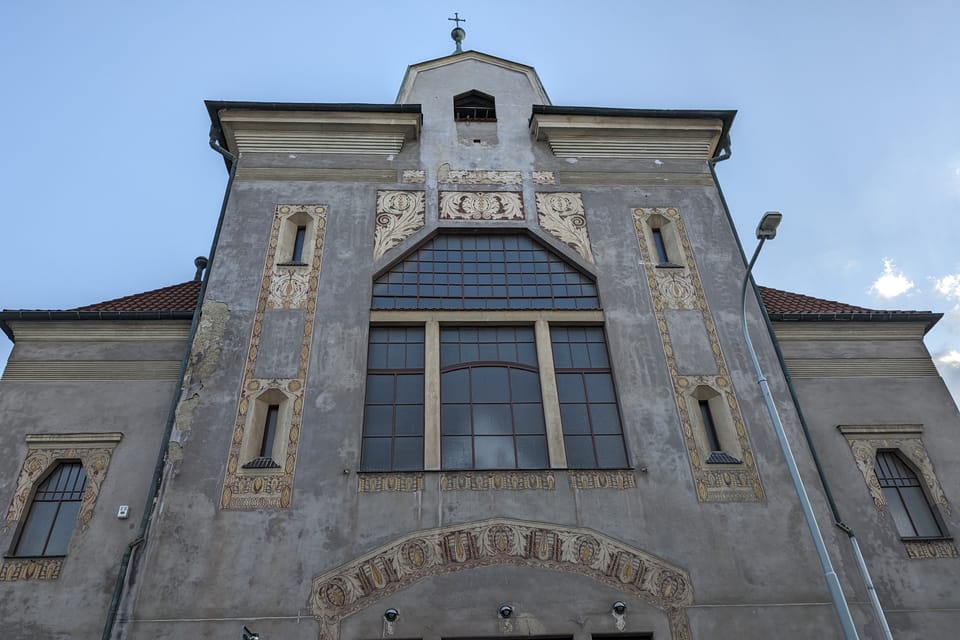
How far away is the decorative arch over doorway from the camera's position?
10.4m

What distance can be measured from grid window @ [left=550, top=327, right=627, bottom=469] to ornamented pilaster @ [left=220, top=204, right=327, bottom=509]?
4606 millimetres

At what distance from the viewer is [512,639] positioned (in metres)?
10.2

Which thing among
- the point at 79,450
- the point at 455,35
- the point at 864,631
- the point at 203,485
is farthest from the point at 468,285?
the point at 455,35

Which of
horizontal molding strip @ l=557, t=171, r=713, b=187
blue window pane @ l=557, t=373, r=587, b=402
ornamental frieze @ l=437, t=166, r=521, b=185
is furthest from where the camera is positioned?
horizontal molding strip @ l=557, t=171, r=713, b=187

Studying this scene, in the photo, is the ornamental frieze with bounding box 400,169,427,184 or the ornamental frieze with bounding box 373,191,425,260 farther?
the ornamental frieze with bounding box 400,169,427,184

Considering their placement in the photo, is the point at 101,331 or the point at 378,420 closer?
the point at 378,420

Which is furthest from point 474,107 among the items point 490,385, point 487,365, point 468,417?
point 468,417

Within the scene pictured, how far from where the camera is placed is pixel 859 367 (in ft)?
47.5

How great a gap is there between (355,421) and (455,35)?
15.1m

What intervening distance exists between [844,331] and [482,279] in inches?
299

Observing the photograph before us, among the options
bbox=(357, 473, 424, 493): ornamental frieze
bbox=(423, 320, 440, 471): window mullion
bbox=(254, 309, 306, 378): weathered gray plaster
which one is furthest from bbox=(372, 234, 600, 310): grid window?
bbox=(357, 473, 424, 493): ornamental frieze

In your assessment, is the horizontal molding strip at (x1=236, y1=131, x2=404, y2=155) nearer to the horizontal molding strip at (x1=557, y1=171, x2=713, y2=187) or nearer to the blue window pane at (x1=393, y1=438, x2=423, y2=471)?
the horizontal molding strip at (x1=557, y1=171, x2=713, y2=187)

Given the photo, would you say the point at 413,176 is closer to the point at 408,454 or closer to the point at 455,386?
the point at 455,386

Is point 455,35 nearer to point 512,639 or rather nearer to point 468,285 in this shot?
point 468,285
